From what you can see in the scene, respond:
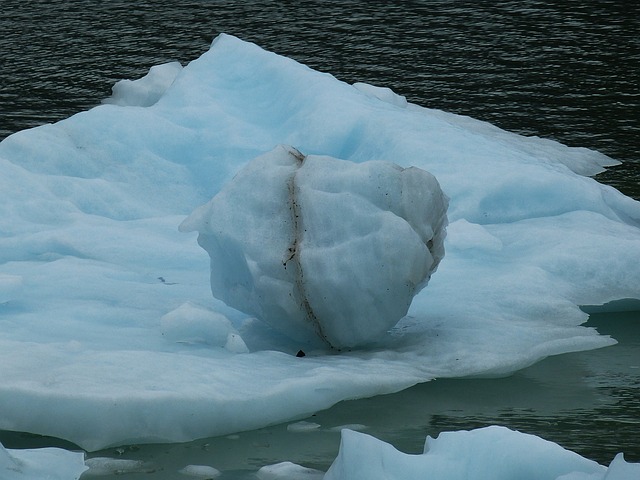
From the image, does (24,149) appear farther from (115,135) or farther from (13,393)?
(13,393)

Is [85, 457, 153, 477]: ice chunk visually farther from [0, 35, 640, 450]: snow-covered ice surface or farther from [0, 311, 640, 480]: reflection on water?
[0, 35, 640, 450]: snow-covered ice surface

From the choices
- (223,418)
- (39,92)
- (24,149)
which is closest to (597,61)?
(39,92)

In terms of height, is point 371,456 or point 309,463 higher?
point 371,456

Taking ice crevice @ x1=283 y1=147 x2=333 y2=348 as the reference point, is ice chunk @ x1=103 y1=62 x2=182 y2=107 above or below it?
below

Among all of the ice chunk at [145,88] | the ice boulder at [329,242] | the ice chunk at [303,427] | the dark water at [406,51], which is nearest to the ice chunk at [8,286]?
the ice boulder at [329,242]

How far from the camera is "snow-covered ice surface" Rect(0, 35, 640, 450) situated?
14.5 feet

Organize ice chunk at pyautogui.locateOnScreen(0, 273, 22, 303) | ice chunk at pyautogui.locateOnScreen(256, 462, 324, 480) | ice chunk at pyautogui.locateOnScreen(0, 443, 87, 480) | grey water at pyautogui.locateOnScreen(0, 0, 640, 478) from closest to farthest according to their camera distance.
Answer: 1. ice chunk at pyautogui.locateOnScreen(0, 443, 87, 480)
2. ice chunk at pyautogui.locateOnScreen(256, 462, 324, 480)
3. grey water at pyautogui.locateOnScreen(0, 0, 640, 478)
4. ice chunk at pyautogui.locateOnScreen(0, 273, 22, 303)

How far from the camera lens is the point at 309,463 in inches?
161

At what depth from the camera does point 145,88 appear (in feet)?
30.4

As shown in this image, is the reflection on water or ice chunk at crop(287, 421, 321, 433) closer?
the reflection on water

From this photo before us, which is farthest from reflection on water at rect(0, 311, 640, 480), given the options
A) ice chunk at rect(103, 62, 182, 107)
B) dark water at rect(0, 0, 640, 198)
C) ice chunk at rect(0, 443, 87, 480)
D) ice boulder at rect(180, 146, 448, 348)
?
ice chunk at rect(103, 62, 182, 107)

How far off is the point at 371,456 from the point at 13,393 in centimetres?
141

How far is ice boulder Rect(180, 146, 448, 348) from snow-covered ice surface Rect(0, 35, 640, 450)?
6.8 inches

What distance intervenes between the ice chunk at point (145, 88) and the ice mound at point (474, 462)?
591 cm
